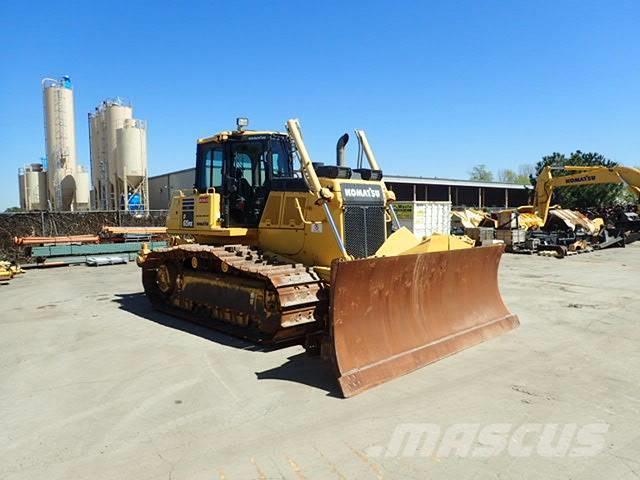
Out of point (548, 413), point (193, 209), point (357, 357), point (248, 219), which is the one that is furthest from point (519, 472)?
point (193, 209)

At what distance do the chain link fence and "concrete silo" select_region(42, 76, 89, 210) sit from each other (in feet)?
62.5

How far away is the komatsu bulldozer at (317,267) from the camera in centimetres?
553

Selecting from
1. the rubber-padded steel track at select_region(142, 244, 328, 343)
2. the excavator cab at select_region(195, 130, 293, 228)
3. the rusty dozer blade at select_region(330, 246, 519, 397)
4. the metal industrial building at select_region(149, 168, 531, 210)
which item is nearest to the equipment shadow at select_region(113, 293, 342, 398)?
the rubber-padded steel track at select_region(142, 244, 328, 343)

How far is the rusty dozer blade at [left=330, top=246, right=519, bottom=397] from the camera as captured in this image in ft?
17.1

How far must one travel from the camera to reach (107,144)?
35.8 meters

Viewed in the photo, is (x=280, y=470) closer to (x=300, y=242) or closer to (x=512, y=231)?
(x=300, y=242)

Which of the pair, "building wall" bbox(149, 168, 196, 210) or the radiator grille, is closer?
the radiator grille

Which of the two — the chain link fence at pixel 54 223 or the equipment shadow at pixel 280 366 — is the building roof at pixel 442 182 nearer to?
the chain link fence at pixel 54 223

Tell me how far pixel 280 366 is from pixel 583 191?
4319cm

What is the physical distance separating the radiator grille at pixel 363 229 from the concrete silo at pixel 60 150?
118 feet

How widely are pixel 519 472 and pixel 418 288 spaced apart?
10.0 feet

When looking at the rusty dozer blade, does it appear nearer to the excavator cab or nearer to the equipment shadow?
the equipment shadow

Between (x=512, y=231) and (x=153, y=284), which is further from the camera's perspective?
(x=512, y=231)

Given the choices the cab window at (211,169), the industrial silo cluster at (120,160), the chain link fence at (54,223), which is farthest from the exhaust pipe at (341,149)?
the industrial silo cluster at (120,160)
